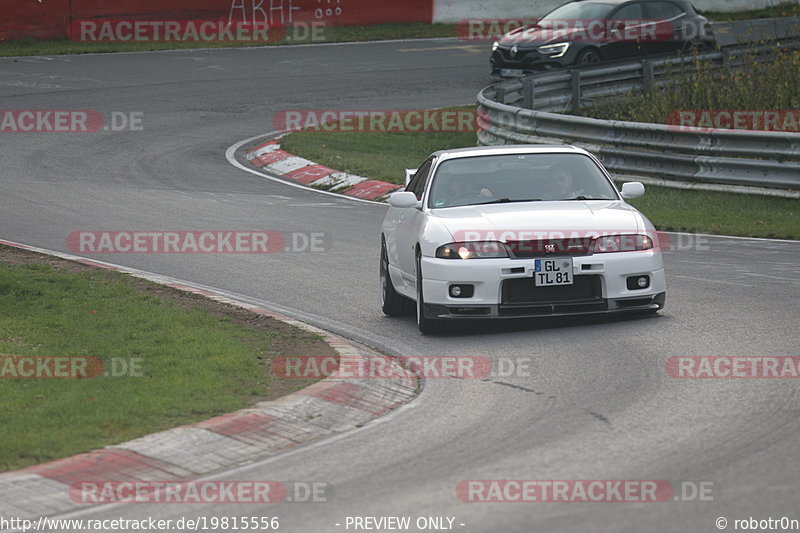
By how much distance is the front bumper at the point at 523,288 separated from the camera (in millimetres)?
10195

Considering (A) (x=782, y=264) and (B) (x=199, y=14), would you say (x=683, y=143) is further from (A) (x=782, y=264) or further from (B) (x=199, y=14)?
(B) (x=199, y=14)

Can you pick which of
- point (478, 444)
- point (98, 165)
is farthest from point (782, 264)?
point (98, 165)

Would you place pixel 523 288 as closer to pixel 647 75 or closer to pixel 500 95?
pixel 500 95

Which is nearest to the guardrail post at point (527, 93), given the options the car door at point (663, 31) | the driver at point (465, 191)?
the car door at point (663, 31)

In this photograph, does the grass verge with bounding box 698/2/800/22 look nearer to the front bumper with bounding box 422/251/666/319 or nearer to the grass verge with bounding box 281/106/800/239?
the grass verge with bounding box 281/106/800/239

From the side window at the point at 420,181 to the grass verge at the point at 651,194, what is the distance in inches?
195

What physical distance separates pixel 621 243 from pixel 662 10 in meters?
20.2

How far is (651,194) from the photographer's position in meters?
18.6

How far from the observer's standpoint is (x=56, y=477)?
259 inches

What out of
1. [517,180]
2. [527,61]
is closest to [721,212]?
[517,180]

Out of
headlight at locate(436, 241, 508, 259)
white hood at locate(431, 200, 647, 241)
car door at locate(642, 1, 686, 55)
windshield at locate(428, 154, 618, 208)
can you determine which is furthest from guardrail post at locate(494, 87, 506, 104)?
headlight at locate(436, 241, 508, 259)

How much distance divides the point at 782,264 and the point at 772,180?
445cm

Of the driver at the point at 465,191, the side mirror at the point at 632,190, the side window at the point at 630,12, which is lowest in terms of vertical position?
the driver at the point at 465,191

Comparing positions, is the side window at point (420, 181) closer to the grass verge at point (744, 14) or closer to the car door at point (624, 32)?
the car door at point (624, 32)
